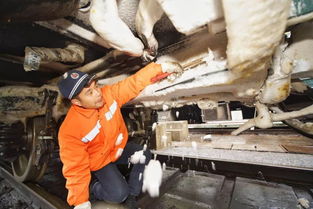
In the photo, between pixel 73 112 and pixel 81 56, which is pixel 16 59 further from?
pixel 73 112

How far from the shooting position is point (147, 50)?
54.1 inches

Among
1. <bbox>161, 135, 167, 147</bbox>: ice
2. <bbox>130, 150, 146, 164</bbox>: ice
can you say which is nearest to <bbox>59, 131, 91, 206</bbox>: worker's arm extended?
<bbox>130, 150, 146, 164</bbox>: ice

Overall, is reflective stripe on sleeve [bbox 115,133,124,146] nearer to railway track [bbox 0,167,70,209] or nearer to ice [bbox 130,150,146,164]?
ice [bbox 130,150,146,164]

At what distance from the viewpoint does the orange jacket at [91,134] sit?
167 cm

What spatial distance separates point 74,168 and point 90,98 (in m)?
0.70

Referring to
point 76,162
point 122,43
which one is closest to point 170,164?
point 76,162

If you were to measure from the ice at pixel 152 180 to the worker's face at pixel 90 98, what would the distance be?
1.19 meters

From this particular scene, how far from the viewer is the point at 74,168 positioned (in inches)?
66.5

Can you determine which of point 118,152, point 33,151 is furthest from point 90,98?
point 33,151

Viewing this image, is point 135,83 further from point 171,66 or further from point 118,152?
point 118,152

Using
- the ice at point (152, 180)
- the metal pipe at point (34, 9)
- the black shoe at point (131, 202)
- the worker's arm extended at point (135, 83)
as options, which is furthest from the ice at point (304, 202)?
the metal pipe at point (34, 9)

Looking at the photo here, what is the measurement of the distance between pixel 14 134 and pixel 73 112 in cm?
193

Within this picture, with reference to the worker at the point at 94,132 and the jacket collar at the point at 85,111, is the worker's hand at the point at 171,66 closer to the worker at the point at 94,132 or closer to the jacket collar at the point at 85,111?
the worker at the point at 94,132

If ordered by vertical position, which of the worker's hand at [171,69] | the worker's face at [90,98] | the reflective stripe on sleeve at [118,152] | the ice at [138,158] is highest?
the worker's hand at [171,69]
